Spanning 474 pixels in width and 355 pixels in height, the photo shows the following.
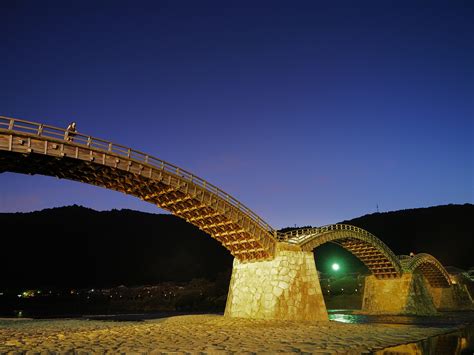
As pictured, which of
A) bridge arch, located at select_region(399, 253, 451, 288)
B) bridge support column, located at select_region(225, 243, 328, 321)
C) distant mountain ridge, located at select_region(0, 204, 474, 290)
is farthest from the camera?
distant mountain ridge, located at select_region(0, 204, 474, 290)

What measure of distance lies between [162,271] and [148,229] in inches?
1477

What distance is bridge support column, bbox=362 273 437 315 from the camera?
46.1m

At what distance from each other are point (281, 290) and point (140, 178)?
49.2 ft

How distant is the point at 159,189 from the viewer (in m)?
28.0

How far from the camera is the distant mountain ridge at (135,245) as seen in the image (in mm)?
127312

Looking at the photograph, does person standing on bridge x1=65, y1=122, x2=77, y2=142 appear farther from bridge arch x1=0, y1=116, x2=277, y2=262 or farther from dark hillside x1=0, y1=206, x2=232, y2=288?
dark hillside x1=0, y1=206, x2=232, y2=288

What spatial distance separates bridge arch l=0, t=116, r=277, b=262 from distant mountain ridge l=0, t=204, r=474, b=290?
306 feet

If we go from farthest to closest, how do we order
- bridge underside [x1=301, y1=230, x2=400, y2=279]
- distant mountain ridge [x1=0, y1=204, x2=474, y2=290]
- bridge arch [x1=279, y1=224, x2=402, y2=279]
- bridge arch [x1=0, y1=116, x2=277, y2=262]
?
distant mountain ridge [x1=0, y1=204, x2=474, y2=290], bridge underside [x1=301, y1=230, x2=400, y2=279], bridge arch [x1=279, y1=224, x2=402, y2=279], bridge arch [x1=0, y1=116, x2=277, y2=262]

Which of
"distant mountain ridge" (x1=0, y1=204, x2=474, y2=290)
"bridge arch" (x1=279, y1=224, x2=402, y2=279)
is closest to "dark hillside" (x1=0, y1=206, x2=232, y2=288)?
"distant mountain ridge" (x1=0, y1=204, x2=474, y2=290)

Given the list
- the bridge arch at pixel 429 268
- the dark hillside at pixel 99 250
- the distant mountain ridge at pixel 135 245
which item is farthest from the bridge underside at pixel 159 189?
the distant mountain ridge at pixel 135 245

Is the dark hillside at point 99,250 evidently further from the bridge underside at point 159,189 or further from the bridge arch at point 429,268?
the bridge underside at point 159,189

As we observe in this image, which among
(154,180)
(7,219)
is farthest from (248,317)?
(7,219)

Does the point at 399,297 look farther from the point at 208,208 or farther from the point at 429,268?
the point at 208,208

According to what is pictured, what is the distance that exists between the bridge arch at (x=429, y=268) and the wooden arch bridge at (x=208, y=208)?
16.9 meters
